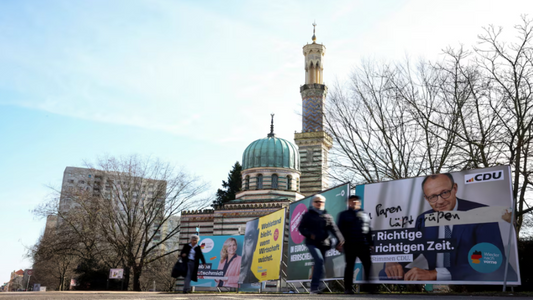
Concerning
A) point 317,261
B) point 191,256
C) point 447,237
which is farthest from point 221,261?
point 317,261

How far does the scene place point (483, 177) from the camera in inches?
450

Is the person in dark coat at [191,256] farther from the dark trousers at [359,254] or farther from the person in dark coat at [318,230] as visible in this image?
the dark trousers at [359,254]

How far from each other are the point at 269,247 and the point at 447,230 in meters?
7.67

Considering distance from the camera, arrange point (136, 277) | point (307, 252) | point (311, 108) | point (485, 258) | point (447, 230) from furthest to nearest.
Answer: point (311, 108) < point (136, 277) < point (307, 252) < point (447, 230) < point (485, 258)

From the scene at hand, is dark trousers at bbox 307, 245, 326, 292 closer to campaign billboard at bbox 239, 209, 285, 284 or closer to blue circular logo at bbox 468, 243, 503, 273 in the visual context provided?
blue circular logo at bbox 468, 243, 503, 273

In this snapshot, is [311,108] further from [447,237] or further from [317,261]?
[317,261]

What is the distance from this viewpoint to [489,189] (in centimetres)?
1127

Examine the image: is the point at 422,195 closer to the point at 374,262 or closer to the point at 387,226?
the point at 387,226

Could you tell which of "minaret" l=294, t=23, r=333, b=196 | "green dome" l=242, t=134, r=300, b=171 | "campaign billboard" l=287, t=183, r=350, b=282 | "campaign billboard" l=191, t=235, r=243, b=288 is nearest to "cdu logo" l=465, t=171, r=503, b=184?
"campaign billboard" l=287, t=183, r=350, b=282

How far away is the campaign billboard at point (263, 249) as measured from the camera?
55.9 feet

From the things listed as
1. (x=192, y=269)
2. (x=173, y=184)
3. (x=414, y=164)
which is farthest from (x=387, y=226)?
(x=173, y=184)

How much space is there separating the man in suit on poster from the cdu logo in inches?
14.3

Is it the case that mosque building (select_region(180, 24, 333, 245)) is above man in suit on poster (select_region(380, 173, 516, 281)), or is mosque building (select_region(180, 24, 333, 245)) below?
above

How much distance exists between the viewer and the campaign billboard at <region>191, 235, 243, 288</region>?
21672 mm
